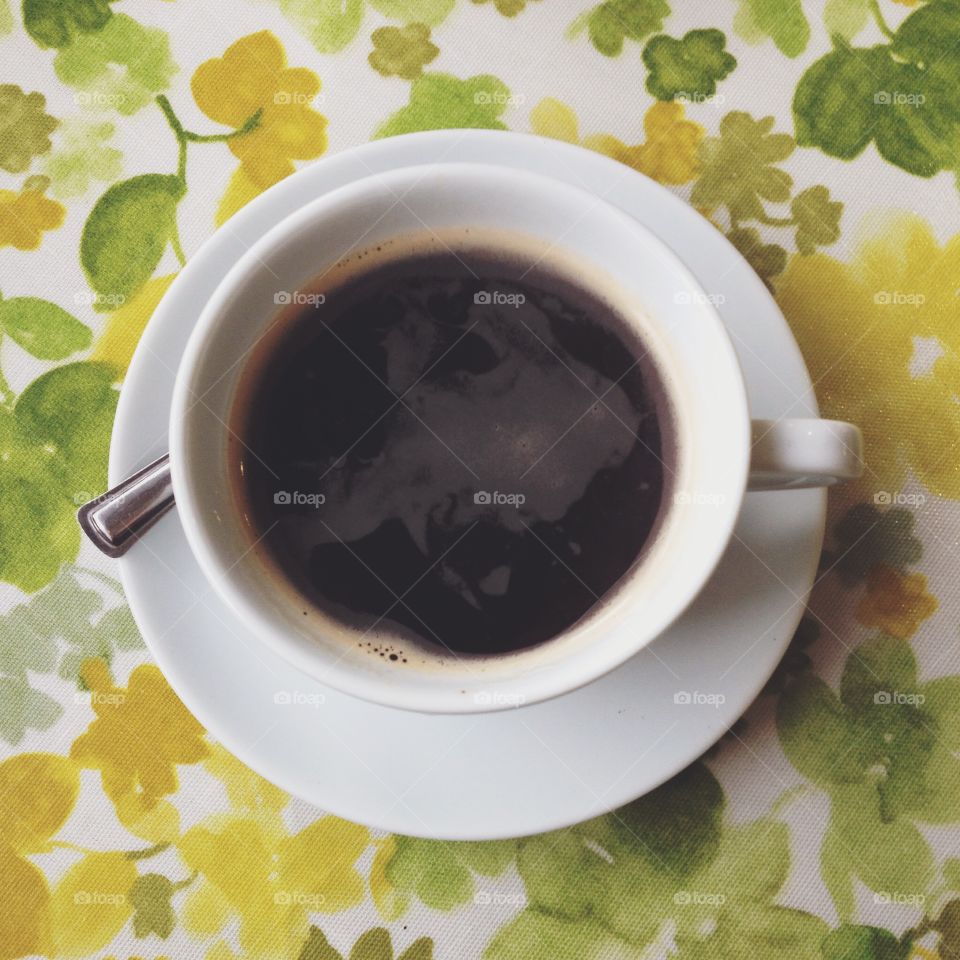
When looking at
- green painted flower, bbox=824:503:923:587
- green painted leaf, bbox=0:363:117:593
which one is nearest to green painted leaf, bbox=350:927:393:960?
green painted leaf, bbox=0:363:117:593

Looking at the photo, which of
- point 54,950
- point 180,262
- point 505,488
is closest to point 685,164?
point 505,488

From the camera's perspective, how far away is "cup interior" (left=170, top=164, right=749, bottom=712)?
0.74 m

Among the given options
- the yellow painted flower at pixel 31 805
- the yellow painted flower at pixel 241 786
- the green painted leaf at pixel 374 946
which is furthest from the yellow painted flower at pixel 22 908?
the green painted leaf at pixel 374 946

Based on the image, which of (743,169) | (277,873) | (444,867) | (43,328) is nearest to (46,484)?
(43,328)

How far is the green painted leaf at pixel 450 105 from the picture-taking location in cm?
104

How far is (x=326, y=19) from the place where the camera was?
1064mm

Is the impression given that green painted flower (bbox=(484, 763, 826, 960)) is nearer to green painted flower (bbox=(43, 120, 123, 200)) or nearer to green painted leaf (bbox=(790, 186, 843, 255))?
green painted leaf (bbox=(790, 186, 843, 255))

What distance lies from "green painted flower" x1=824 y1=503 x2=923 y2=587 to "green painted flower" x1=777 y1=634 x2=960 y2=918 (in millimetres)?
133

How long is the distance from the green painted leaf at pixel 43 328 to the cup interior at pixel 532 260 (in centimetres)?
34

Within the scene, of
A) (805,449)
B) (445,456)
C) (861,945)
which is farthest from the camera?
(861,945)

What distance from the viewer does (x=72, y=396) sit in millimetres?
1044

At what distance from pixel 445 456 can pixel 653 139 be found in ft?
1.56

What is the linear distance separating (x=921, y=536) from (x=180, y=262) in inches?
35.0

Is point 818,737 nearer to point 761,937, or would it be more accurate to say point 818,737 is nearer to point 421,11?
point 761,937
